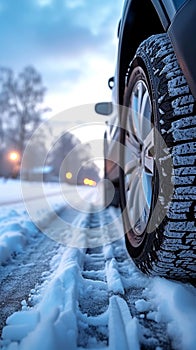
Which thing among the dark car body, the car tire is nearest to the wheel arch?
the dark car body

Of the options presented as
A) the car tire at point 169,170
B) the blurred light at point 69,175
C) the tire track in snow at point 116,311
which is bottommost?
the tire track in snow at point 116,311

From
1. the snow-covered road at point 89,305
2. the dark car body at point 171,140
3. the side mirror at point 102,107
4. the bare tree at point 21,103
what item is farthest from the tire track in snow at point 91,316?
the bare tree at point 21,103

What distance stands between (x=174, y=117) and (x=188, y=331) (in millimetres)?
670

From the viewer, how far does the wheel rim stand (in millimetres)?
1349

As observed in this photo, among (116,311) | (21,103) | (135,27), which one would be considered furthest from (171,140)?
(21,103)

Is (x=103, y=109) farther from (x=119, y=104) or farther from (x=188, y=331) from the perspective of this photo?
(x=188, y=331)

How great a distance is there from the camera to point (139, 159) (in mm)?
1614

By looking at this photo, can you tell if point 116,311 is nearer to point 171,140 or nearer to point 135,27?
point 171,140

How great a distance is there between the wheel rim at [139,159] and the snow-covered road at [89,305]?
0.81ft

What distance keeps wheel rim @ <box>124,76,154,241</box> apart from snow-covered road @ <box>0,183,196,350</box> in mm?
248

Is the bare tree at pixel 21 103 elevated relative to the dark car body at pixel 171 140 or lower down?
elevated

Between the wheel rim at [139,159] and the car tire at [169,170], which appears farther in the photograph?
the wheel rim at [139,159]

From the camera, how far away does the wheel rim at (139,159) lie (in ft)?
4.42

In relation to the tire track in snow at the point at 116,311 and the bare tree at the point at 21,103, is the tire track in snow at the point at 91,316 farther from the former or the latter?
the bare tree at the point at 21,103
